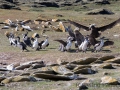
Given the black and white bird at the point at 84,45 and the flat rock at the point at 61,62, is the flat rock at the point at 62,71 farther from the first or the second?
the black and white bird at the point at 84,45

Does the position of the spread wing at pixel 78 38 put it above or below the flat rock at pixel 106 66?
below

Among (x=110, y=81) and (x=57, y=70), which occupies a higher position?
(x=110, y=81)

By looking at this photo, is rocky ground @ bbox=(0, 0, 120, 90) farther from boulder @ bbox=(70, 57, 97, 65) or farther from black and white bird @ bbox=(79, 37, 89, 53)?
black and white bird @ bbox=(79, 37, 89, 53)

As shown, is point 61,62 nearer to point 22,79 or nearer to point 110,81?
point 22,79

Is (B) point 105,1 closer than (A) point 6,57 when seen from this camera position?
No

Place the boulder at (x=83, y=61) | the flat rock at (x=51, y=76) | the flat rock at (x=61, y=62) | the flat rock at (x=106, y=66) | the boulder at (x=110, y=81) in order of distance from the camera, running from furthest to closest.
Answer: the flat rock at (x=61, y=62)
the boulder at (x=83, y=61)
the flat rock at (x=106, y=66)
the flat rock at (x=51, y=76)
the boulder at (x=110, y=81)

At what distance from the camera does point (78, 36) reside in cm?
2120

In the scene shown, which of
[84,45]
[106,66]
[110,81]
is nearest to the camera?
[110,81]

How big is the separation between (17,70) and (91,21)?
78.4ft

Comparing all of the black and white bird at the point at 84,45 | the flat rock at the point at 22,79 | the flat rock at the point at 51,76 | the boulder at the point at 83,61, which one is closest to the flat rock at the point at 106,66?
the boulder at the point at 83,61

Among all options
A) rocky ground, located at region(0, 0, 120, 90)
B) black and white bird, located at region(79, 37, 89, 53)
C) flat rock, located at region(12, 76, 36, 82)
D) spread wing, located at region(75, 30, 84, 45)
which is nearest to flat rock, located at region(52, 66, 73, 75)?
rocky ground, located at region(0, 0, 120, 90)

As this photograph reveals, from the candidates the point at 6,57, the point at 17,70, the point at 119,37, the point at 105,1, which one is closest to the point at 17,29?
the point at 119,37

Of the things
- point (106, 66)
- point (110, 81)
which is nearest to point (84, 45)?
point (106, 66)

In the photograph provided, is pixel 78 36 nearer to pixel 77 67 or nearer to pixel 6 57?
pixel 6 57
